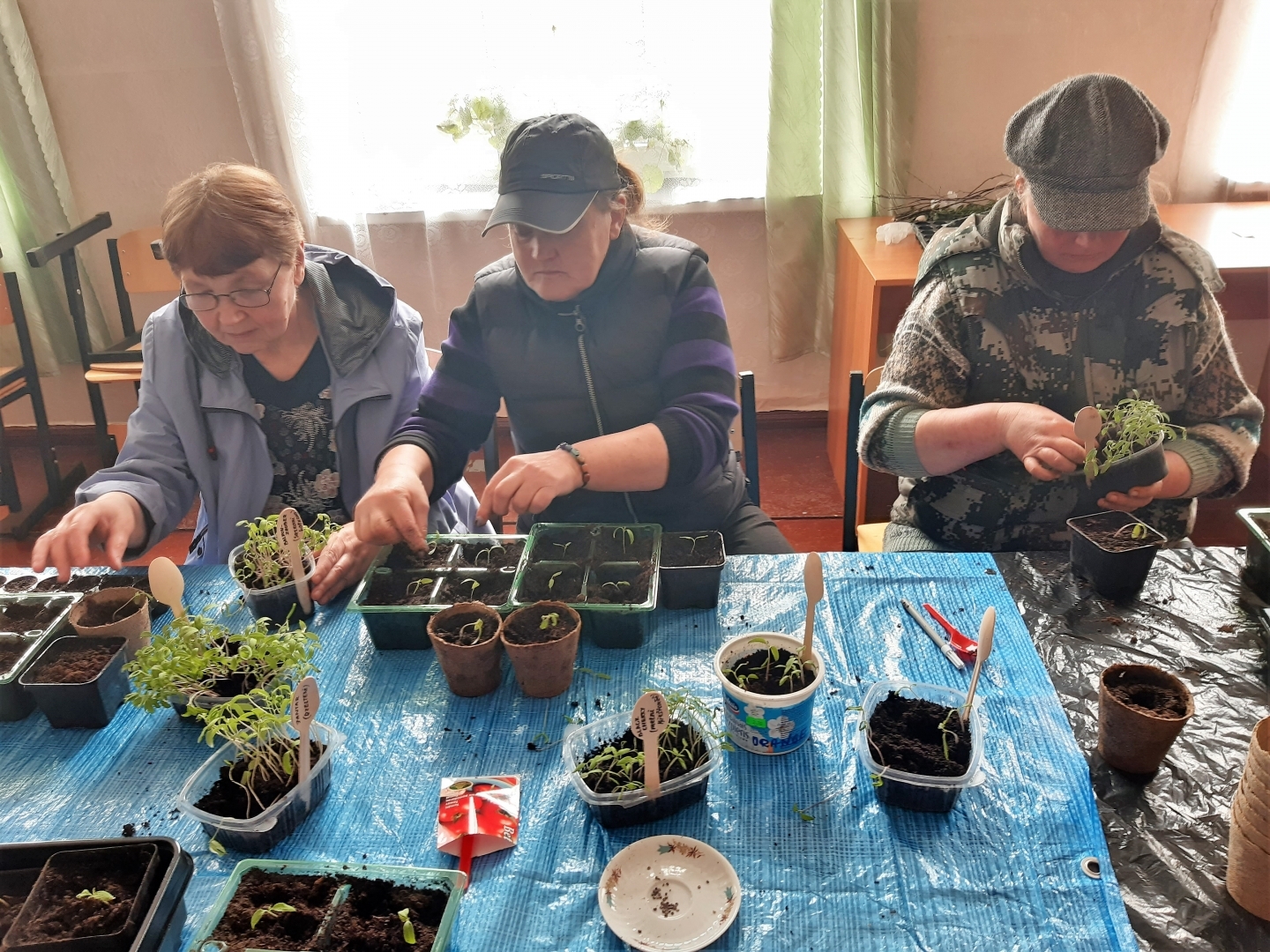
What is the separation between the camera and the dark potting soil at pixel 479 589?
4.86 feet

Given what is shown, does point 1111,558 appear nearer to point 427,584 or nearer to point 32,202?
point 427,584

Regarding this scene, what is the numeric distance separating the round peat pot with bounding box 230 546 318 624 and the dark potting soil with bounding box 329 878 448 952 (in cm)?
59

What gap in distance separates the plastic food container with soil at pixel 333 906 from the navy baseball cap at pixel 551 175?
106 centimetres

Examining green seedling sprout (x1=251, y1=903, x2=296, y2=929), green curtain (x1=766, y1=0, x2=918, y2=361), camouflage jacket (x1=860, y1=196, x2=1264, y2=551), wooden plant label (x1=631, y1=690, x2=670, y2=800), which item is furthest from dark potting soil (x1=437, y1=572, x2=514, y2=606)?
green curtain (x1=766, y1=0, x2=918, y2=361)

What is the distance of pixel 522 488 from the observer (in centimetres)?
152

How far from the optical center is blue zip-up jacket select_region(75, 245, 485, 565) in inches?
70.8

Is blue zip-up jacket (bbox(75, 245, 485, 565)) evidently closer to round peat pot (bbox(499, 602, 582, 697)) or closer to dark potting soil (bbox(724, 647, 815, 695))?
round peat pot (bbox(499, 602, 582, 697))

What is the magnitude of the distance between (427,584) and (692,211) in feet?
8.01

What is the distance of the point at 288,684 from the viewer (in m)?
1.32

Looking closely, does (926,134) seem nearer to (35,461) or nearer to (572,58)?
(572,58)

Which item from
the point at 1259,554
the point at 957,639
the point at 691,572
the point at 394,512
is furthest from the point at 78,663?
the point at 1259,554

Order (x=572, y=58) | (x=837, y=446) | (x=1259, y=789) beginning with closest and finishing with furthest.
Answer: (x=1259, y=789), (x=572, y=58), (x=837, y=446)

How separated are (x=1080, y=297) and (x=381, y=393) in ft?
4.74

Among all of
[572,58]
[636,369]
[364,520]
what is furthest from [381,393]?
[572,58]
